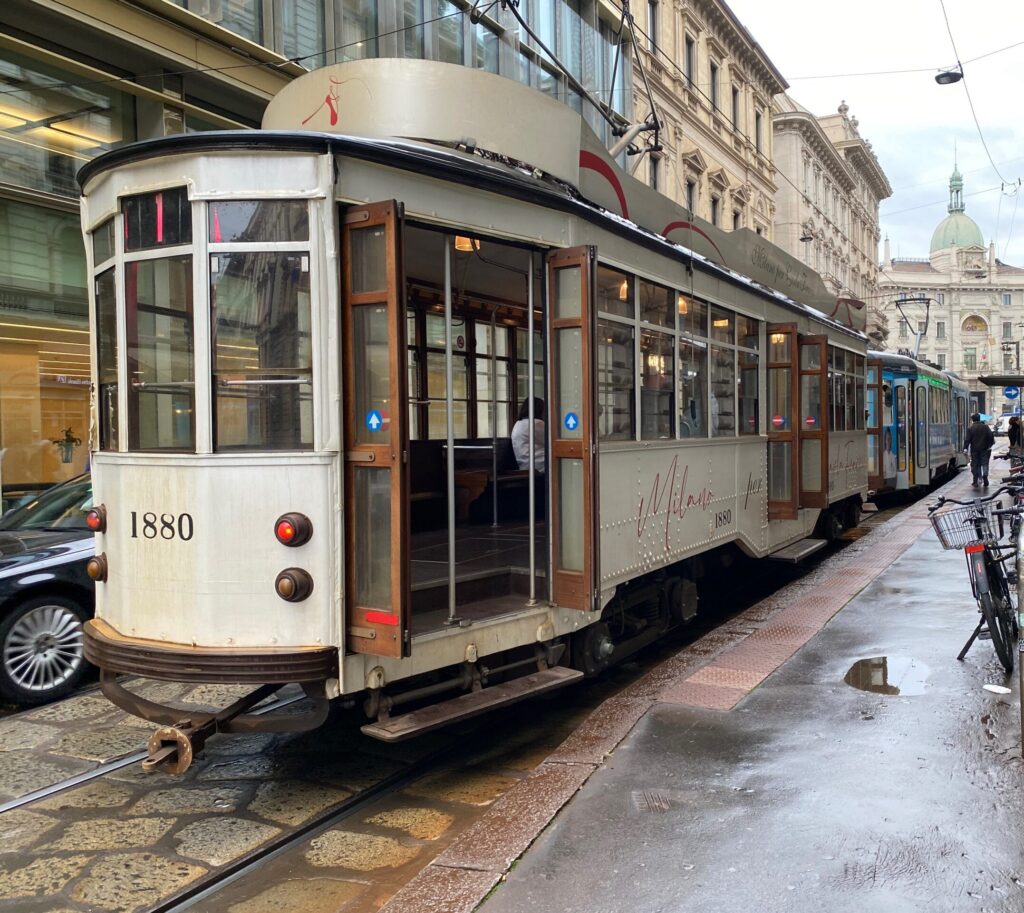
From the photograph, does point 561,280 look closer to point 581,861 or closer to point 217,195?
point 217,195

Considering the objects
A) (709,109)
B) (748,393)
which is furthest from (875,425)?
(709,109)

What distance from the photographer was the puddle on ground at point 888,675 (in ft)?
18.5

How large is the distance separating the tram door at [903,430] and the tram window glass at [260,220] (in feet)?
55.7

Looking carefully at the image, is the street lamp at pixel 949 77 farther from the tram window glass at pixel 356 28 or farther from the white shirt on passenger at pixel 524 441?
the white shirt on passenger at pixel 524 441

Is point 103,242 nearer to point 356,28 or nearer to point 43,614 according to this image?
point 43,614

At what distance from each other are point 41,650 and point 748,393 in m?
6.02

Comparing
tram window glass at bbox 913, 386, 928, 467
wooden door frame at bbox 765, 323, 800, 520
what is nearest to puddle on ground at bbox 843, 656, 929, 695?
wooden door frame at bbox 765, 323, 800, 520

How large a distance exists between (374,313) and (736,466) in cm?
465

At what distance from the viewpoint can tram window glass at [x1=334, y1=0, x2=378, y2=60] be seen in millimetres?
14992

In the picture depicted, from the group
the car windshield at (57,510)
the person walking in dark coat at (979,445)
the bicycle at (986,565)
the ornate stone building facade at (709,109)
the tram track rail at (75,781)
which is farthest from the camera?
the ornate stone building facade at (709,109)

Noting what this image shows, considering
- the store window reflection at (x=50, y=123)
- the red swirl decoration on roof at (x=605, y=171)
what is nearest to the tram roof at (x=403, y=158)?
the red swirl decoration on roof at (x=605, y=171)

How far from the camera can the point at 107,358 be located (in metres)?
4.70

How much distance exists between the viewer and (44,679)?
634 cm

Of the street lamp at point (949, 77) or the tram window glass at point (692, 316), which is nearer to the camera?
the tram window glass at point (692, 316)
